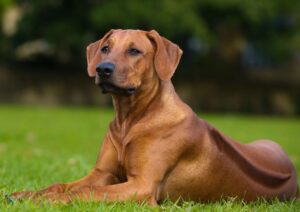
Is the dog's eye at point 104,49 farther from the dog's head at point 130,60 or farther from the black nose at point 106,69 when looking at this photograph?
the black nose at point 106,69

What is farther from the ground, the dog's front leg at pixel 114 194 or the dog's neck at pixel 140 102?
the dog's neck at pixel 140 102

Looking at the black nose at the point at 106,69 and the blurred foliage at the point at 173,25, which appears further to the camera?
the blurred foliage at the point at 173,25

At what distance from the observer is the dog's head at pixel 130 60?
18.4 ft

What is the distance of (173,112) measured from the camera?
587 centimetres

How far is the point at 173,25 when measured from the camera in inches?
1031

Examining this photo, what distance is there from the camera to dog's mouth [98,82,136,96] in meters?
5.62

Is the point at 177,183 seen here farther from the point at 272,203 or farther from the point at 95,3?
the point at 95,3

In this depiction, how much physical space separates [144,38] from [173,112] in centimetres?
65

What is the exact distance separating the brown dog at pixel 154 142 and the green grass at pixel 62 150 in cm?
20

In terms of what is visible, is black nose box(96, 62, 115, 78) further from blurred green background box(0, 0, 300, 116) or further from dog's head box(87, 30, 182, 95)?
blurred green background box(0, 0, 300, 116)

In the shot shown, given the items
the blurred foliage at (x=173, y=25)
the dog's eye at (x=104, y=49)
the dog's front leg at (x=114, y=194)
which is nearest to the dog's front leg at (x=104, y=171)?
the dog's front leg at (x=114, y=194)

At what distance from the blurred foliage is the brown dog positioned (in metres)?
20.1

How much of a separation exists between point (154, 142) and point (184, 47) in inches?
953

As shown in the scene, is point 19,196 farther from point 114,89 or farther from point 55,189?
point 114,89
